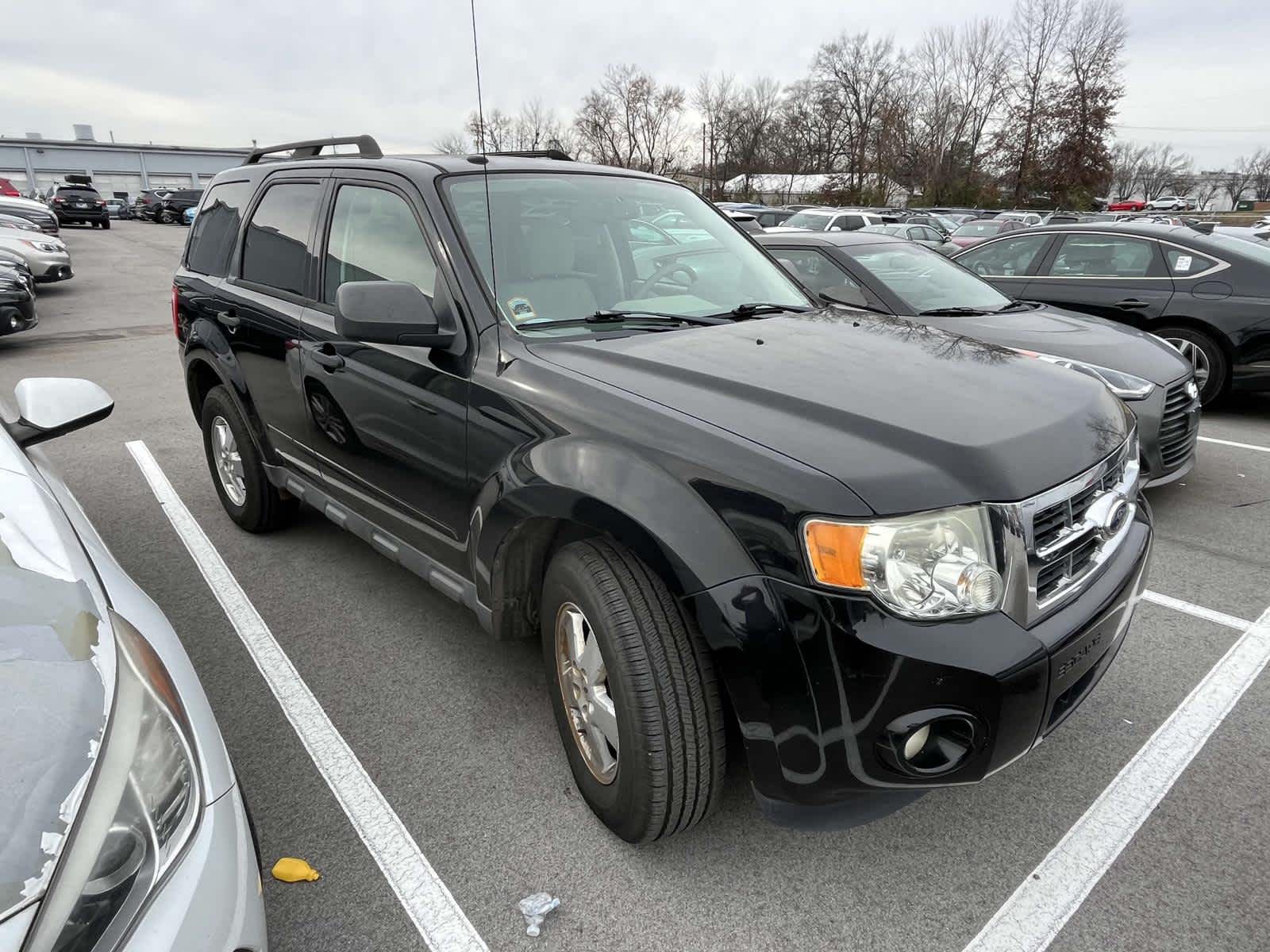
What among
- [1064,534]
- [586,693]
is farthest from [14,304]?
[1064,534]

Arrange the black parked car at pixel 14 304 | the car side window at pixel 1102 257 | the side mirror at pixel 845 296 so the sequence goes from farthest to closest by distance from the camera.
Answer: the black parked car at pixel 14 304 → the car side window at pixel 1102 257 → the side mirror at pixel 845 296

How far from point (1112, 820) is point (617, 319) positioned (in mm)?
2072

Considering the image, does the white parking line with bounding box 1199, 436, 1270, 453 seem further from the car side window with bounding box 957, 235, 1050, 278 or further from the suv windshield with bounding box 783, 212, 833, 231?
the suv windshield with bounding box 783, 212, 833, 231

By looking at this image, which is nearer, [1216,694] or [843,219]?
[1216,694]

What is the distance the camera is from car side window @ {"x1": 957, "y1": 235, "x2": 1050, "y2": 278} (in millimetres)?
7398

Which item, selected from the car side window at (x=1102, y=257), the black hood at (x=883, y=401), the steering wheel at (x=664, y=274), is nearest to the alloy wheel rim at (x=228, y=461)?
the steering wheel at (x=664, y=274)

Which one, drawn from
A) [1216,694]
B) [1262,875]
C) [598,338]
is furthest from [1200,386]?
[598,338]

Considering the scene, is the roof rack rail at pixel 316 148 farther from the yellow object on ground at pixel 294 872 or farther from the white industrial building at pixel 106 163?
the white industrial building at pixel 106 163

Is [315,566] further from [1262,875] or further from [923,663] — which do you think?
[1262,875]

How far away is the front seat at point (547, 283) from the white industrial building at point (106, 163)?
6821 centimetres

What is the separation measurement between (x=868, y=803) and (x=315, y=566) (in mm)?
2977

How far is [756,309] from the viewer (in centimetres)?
292

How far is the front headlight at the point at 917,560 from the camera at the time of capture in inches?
65.5

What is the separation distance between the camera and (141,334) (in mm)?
11406
